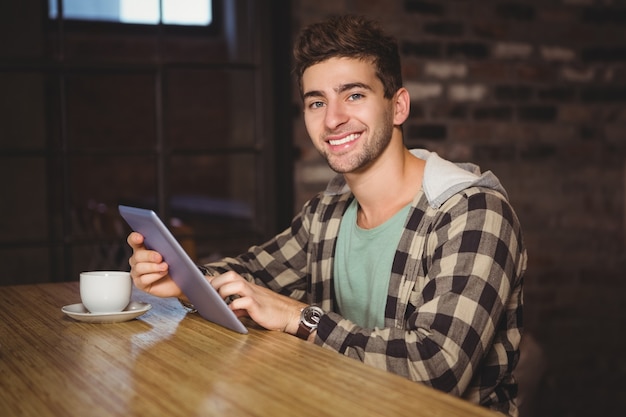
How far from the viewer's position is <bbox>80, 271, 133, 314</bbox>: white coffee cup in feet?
5.26

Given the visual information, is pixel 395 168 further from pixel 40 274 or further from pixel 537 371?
pixel 40 274

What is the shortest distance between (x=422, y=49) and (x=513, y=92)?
1.51ft

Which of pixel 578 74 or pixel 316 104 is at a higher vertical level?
pixel 578 74

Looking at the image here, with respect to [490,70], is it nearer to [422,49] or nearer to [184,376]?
[422,49]

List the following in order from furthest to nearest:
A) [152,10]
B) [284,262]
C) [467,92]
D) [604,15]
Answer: [604,15] < [467,92] < [152,10] < [284,262]

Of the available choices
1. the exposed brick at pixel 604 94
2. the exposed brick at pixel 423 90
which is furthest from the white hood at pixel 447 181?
the exposed brick at pixel 604 94

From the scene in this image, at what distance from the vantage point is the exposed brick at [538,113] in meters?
3.41

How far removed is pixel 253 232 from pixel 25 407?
2.08 m

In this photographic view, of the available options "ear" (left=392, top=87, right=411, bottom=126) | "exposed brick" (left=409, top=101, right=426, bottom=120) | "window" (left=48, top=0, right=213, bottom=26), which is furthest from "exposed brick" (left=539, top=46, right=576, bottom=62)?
"ear" (left=392, top=87, right=411, bottom=126)

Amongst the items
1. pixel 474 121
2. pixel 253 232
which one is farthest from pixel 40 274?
pixel 474 121

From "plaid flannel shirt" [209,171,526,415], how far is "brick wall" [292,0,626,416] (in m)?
1.55

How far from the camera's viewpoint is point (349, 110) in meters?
1.90

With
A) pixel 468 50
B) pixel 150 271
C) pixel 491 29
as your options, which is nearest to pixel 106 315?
pixel 150 271

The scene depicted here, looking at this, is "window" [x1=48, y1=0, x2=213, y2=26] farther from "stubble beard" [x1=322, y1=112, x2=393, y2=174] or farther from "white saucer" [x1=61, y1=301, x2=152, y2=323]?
"white saucer" [x1=61, y1=301, x2=152, y2=323]
